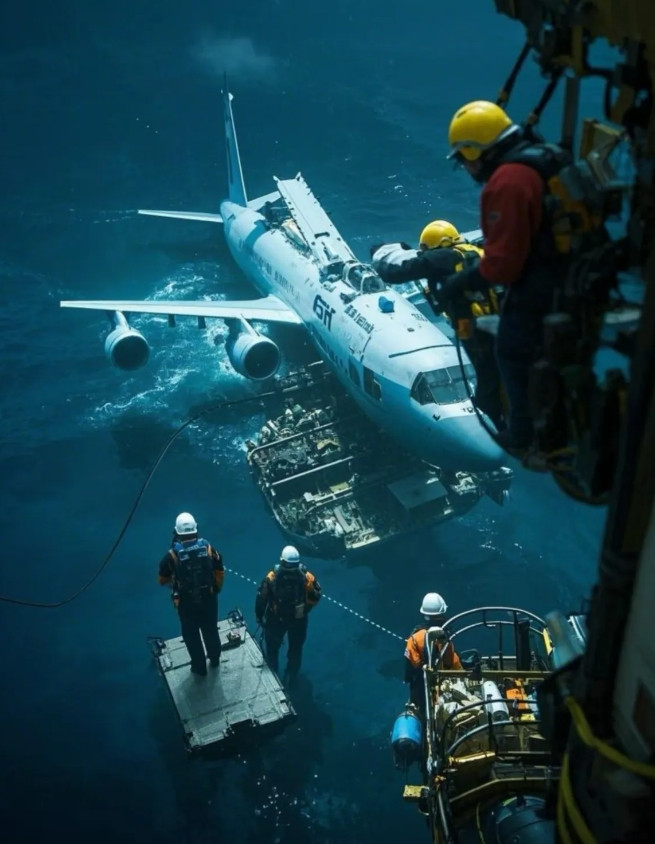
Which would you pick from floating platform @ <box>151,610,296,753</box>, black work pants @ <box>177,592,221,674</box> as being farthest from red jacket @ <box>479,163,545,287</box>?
floating platform @ <box>151,610,296,753</box>

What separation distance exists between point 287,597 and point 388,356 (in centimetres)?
612

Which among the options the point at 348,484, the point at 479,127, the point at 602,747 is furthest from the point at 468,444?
the point at 602,747

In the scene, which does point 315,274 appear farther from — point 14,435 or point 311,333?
point 14,435

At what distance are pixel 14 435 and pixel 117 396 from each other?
311cm

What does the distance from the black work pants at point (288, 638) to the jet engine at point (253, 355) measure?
27.9 ft

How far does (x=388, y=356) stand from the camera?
1728cm

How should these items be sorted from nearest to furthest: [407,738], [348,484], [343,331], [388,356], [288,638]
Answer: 1. [407,738]
2. [288,638]
3. [388,356]
4. [348,484]
5. [343,331]

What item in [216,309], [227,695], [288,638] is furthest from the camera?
[216,309]

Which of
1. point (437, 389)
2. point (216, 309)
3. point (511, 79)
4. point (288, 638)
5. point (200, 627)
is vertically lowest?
point (288, 638)

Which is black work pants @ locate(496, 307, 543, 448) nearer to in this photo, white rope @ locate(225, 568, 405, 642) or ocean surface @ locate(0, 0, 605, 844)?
ocean surface @ locate(0, 0, 605, 844)

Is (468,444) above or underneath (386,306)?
underneath

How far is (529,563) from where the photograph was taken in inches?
725

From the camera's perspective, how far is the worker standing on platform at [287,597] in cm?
1344

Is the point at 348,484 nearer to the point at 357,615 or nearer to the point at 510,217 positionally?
the point at 357,615
